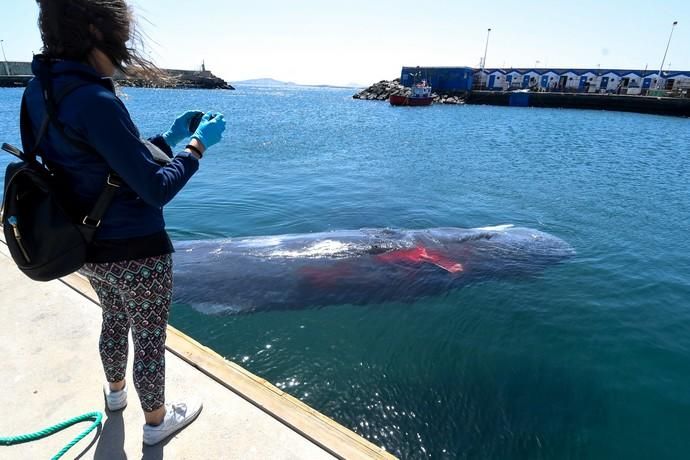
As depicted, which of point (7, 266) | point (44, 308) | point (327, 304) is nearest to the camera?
point (44, 308)

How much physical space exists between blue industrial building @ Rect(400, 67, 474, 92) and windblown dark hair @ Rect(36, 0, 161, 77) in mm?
92715

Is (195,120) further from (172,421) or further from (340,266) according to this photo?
(340,266)

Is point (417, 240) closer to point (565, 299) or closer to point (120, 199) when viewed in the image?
point (565, 299)

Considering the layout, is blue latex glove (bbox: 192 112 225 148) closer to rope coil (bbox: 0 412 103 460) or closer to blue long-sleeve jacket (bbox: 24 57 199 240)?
blue long-sleeve jacket (bbox: 24 57 199 240)

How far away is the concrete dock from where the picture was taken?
9.23 feet

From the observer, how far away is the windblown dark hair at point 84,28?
2018mm

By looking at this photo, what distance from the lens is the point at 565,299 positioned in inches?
282

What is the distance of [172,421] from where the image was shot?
290 centimetres

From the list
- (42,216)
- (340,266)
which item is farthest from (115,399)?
(340,266)

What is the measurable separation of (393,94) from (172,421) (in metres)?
77.2

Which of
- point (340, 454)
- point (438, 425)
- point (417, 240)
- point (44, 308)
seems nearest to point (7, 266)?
point (44, 308)

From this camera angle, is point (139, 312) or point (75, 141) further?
point (139, 312)

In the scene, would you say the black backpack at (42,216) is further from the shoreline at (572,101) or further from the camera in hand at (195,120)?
the shoreline at (572,101)

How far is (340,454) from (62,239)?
7.04ft
